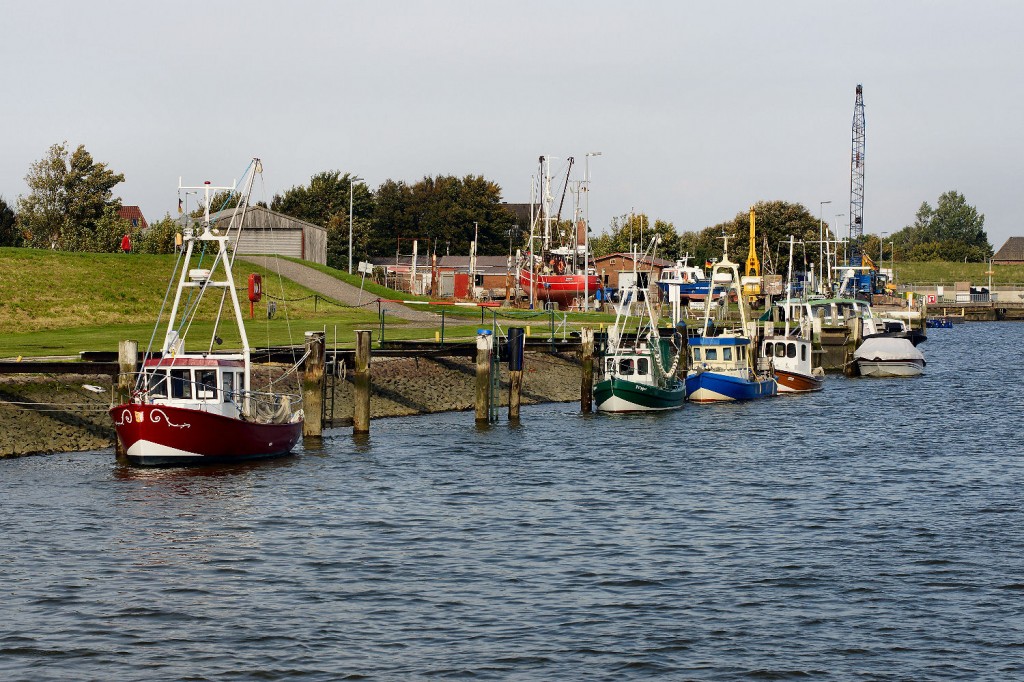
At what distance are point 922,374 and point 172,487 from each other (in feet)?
230

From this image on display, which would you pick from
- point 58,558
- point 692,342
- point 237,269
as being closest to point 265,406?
point 58,558

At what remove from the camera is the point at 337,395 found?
54312 mm

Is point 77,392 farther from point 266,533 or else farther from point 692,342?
point 692,342

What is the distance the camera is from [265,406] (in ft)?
145

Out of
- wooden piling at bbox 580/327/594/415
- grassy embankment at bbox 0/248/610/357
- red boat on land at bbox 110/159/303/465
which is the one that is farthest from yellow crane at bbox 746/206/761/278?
red boat on land at bbox 110/159/303/465

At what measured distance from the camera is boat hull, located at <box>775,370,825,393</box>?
250 feet

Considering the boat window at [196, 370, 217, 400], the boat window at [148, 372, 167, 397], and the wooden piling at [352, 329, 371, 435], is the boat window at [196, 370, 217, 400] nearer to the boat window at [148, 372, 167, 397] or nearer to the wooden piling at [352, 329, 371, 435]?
the boat window at [148, 372, 167, 397]

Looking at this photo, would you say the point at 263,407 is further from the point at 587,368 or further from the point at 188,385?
the point at 587,368

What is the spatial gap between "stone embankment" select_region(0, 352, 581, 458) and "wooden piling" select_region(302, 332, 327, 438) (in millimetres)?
3722

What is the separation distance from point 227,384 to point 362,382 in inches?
276

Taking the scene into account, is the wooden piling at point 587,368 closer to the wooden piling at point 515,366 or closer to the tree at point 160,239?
the wooden piling at point 515,366

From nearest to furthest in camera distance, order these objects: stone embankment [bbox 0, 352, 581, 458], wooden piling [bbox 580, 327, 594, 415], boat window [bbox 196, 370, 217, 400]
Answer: boat window [bbox 196, 370, 217, 400] < stone embankment [bbox 0, 352, 581, 458] < wooden piling [bbox 580, 327, 594, 415]

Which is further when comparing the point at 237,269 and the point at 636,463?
the point at 237,269

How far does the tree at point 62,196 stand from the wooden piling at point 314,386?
241ft
